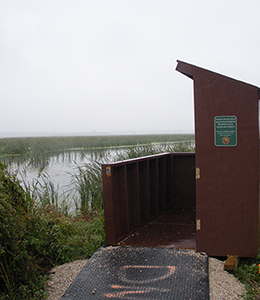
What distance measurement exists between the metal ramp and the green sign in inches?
52.2

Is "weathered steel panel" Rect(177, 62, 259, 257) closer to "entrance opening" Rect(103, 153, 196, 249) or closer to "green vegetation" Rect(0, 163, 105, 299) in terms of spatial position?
"entrance opening" Rect(103, 153, 196, 249)

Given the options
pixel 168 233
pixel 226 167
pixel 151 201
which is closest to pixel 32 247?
pixel 168 233

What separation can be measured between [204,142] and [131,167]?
53.3 inches

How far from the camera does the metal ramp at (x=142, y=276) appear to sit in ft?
8.89

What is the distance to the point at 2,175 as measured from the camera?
334 centimetres

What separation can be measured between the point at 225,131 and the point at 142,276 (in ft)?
5.85

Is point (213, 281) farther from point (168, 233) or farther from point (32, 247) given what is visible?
point (32, 247)

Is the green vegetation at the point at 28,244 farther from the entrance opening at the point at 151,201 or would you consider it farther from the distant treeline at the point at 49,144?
the distant treeline at the point at 49,144

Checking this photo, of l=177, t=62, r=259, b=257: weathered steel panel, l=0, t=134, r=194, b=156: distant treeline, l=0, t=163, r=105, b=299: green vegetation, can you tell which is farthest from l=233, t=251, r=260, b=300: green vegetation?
l=0, t=134, r=194, b=156: distant treeline

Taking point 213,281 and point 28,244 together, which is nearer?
point 213,281

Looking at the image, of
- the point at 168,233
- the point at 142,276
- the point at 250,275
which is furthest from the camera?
the point at 168,233

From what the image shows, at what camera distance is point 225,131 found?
3.25 metres

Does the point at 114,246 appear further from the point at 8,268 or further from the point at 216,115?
the point at 216,115

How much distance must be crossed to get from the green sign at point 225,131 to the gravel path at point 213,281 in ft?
4.60
